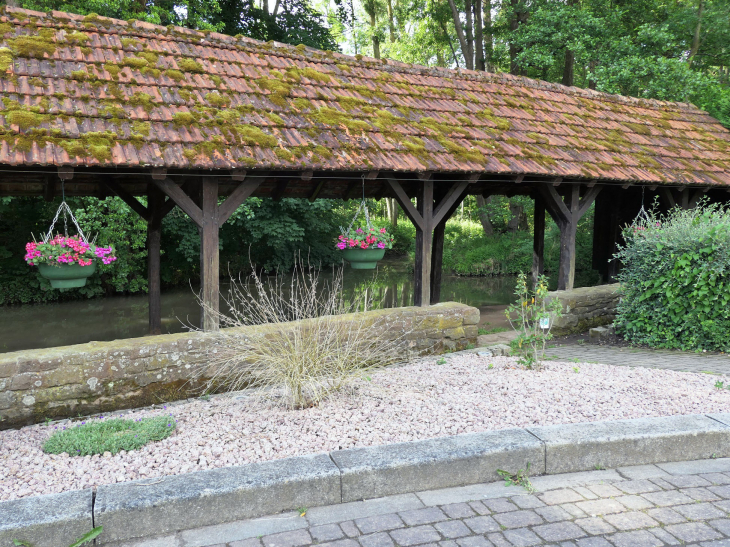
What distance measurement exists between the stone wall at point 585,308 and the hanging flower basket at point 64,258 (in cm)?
621

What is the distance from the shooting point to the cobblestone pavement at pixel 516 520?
2715mm

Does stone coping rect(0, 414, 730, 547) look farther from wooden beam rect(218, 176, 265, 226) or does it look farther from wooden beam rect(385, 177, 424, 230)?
wooden beam rect(385, 177, 424, 230)

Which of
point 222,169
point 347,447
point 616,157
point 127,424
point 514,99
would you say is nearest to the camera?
point 347,447

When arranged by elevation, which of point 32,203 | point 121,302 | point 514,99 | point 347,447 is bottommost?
point 121,302

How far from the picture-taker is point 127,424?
4.07 meters

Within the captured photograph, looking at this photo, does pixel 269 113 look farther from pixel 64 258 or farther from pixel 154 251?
pixel 154 251

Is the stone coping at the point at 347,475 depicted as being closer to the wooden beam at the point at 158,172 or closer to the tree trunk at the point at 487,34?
the wooden beam at the point at 158,172

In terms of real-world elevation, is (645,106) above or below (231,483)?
above

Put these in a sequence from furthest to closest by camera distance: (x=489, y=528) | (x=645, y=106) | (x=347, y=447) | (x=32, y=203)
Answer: (x=32, y=203) → (x=645, y=106) → (x=347, y=447) → (x=489, y=528)

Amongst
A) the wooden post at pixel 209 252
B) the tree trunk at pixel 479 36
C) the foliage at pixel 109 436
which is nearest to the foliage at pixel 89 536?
the foliage at pixel 109 436

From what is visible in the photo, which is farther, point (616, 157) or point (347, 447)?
point (616, 157)

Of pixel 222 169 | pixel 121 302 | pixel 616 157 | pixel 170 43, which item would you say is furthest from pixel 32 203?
pixel 616 157

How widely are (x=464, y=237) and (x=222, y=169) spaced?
747 inches

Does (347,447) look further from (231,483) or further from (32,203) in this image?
(32,203)
